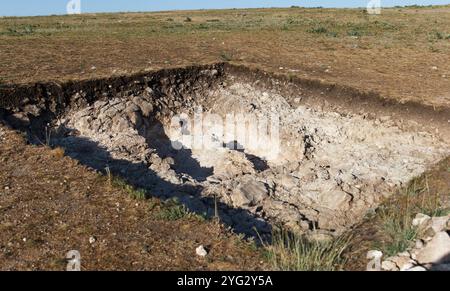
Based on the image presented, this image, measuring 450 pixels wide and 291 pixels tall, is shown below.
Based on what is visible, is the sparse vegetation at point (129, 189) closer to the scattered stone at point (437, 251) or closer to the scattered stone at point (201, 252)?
the scattered stone at point (201, 252)

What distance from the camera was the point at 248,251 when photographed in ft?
21.3

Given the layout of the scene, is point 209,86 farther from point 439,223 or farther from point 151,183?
point 439,223

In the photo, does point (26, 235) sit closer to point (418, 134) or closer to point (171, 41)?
point (418, 134)

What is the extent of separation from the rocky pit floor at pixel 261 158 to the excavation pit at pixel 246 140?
33mm

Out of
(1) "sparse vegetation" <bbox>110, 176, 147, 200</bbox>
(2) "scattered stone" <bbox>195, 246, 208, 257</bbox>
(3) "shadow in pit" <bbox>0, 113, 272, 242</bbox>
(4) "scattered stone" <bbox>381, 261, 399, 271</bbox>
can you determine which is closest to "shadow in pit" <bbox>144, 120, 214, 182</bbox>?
(3) "shadow in pit" <bbox>0, 113, 272, 242</bbox>

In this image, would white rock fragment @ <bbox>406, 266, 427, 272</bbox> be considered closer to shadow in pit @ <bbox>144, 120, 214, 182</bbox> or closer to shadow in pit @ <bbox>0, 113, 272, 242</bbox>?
shadow in pit @ <bbox>0, 113, 272, 242</bbox>

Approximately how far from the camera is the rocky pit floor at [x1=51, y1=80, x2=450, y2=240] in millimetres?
10242

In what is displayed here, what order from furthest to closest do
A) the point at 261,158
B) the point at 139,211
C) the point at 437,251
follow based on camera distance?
the point at 261,158 < the point at 139,211 < the point at 437,251

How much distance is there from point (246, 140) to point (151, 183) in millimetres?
4744

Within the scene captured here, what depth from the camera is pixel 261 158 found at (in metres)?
13.9

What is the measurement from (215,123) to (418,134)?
6.54 m

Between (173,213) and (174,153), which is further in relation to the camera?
(174,153)

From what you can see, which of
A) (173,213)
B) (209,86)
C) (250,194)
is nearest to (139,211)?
(173,213)

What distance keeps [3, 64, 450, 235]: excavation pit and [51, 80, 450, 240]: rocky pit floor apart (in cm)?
3
